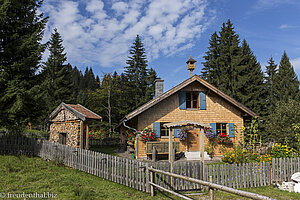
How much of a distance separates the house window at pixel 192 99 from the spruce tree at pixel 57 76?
2014 cm

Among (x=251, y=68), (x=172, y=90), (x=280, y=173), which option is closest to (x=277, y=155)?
(x=280, y=173)

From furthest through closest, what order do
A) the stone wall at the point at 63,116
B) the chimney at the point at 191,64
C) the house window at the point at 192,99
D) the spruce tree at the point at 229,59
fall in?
the spruce tree at the point at 229,59 < the house window at the point at 192,99 < the chimney at the point at 191,64 < the stone wall at the point at 63,116

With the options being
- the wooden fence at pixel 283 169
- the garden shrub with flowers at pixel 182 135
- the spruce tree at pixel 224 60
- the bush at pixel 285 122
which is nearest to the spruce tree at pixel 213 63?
the spruce tree at pixel 224 60

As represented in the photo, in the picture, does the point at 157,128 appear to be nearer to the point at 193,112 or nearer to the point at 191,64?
the point at 193,112

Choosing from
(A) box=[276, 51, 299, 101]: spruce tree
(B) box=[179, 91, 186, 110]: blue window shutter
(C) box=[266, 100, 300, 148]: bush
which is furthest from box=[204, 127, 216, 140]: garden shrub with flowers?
(A) box=[276, 51, 299, 101]: spruce tree

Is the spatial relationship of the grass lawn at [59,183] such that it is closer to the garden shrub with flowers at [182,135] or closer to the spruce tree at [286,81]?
the garden shrub with flowers at [182,135]

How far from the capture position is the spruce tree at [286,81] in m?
29.2

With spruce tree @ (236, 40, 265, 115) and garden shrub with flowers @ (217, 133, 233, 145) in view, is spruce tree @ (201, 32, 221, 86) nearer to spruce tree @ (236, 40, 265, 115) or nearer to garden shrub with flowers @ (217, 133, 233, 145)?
spruce tree @ (236, 40, 265, 115)

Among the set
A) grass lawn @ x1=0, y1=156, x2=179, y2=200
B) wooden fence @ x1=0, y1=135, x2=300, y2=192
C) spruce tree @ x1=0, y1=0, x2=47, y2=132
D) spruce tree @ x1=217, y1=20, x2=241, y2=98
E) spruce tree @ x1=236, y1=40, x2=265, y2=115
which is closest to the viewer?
grass lawn @ x1=0, y1=156, x2=179, y2=200

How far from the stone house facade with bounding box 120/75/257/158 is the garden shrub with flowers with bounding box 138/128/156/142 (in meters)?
0.36

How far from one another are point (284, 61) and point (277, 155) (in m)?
26.5

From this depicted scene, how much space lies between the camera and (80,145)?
12.3 metres

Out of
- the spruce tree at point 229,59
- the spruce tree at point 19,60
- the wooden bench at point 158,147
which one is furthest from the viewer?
the spruce tree at point 229,59

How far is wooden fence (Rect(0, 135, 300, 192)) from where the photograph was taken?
Answer: 7156 mm
